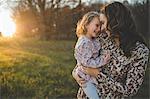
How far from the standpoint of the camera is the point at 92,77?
2381 mm

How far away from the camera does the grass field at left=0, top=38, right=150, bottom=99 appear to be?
688cm

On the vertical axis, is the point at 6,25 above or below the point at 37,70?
above

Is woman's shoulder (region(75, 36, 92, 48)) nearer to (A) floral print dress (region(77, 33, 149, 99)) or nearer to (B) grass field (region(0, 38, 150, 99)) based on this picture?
(A) floral print dress (region(77, 33, 149, 99))

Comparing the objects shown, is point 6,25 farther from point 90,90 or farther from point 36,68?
point 90,90

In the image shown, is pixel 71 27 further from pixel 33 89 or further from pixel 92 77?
pixel 92 77

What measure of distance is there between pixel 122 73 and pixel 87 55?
0.87 feet

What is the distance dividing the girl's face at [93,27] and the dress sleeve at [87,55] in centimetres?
5

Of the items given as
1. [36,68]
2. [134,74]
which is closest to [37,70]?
[36,68]


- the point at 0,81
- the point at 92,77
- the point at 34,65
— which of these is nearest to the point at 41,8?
the point at 34,65

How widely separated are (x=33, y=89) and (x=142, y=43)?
479cm

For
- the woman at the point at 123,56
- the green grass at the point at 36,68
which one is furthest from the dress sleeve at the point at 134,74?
the green grass at the point at 36,68

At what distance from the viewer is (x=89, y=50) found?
2.43 m

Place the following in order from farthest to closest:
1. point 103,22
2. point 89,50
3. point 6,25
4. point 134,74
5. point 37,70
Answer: point 37,70
point 6,25
point 89,50
point 103,22
point 134,74

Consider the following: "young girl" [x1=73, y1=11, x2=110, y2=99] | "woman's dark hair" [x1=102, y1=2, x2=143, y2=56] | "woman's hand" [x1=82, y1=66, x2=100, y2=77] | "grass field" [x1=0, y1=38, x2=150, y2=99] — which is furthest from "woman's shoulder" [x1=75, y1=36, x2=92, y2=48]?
"grass field" [x1=0, y1=38, x2=150, y2=99]
